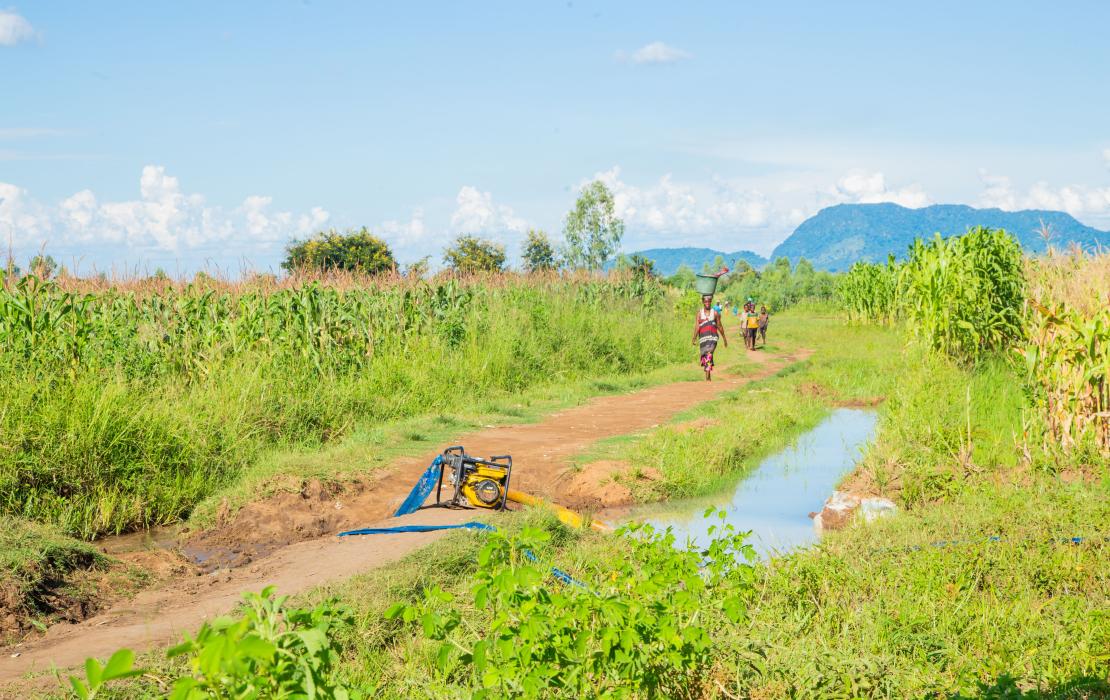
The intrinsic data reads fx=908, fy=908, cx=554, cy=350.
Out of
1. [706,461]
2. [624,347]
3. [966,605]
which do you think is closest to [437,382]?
[706,461]

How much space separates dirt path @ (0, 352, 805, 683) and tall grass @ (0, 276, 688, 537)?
130cm

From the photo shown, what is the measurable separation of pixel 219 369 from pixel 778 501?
7.15 metres

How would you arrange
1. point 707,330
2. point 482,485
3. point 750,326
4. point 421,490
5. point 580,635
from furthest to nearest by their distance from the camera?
1. point 750,326
2. point 707,330
3. point 421,490
4. point 482,485
5. point 580,635

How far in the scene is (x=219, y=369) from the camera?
11.7 m

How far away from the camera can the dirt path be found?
17.3 ft

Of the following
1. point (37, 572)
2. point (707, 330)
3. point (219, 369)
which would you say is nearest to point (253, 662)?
point (37, 572)

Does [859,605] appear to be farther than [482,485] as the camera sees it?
No

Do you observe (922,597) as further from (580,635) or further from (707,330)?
(707,330)

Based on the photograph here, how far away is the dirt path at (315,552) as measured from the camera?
5.28 meters

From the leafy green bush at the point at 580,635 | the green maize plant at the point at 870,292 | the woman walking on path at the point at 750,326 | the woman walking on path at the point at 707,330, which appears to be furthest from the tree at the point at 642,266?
the leafy green bush at the point at 580,635

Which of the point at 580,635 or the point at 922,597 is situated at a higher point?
the point at 580,635

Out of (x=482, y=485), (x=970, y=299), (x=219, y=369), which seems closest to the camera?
(x=482, y=485)

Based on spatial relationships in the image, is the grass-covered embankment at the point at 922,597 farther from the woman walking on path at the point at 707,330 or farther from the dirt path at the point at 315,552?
the woman walking on path at the point at 707,330

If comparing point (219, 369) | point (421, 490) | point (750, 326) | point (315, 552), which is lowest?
point (315, 552)
